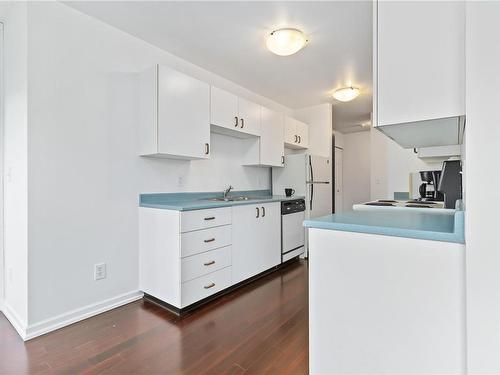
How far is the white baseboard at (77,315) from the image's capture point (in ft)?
6.15

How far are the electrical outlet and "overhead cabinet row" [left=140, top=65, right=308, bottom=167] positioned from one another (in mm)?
1013

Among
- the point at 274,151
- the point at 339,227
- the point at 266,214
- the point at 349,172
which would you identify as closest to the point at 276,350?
the point at 339,227

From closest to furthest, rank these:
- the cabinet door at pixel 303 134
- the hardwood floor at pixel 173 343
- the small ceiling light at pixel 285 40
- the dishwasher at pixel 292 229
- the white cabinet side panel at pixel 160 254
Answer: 1. the hardwood floor at pixel 173 343
2. the white cabinet side panel at pixel 160 254
3. the small ceiling light at pixel 285 40
4. the dishwasher at pixel 292 229
5. the cabinet door at pixel 303 134

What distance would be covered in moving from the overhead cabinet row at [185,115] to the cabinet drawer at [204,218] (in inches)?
23.0

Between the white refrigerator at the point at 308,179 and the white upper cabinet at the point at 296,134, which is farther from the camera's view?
the white upper cabinet at the point at 296,134

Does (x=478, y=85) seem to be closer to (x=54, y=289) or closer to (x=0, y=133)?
(x=54, y=289)

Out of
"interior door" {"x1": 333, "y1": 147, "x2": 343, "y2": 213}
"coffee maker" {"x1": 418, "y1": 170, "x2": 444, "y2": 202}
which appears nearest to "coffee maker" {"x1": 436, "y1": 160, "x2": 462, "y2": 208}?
"coffee maker" {"x1": 418, "y1": 170, "x2": 444, "y2": 202}

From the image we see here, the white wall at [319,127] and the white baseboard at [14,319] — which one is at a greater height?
the white wall at [319,127]

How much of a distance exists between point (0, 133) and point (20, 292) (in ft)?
4.26

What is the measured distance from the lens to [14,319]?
203 cm

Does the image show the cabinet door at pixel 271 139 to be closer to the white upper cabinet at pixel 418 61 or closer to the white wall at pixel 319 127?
the white wall at pixel 319 127

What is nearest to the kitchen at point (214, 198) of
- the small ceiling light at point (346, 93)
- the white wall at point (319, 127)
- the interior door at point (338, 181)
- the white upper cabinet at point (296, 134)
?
the small ceiling light at point (346, 93)

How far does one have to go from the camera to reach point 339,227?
4.00 ft

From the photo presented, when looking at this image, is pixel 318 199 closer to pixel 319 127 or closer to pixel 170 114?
pixel 319 127
